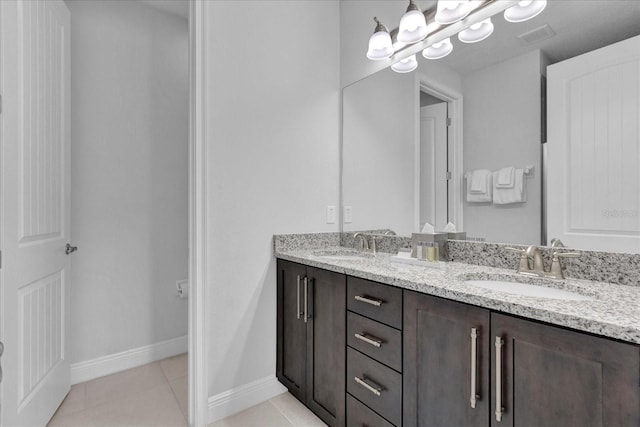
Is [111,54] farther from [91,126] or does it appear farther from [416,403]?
[416,403]

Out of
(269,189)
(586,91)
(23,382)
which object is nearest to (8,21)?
(269,189)

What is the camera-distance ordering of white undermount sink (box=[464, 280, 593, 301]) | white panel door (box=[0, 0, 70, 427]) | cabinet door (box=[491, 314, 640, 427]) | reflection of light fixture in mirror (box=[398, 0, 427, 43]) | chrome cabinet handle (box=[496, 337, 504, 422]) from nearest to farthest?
cabinet door (box=[491, 314, 640, 427]), chrome cabinet handle (box=[496, 337, 504, 422]), white undermount sink (box=[464, 280, 593, 301]), white panel door (box=[0, 0, 70, 427]), reflection of light fixture in mirror (box=[398, 0, 427, 43])

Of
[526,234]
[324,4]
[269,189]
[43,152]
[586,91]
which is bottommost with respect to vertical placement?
[526,234]

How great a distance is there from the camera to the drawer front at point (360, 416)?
128cm

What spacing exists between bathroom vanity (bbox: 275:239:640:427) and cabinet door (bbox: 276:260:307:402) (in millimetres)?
11

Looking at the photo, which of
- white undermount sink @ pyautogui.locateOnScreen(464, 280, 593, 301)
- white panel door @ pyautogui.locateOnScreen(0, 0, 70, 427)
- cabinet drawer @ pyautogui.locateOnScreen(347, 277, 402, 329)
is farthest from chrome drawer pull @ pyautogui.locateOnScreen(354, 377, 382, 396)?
white panel door @ pyautogui.locateOnScreen(0, 0, 70, 427)

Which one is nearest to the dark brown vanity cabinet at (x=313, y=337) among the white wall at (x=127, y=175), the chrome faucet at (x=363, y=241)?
the chrome faucet at (x=363, y=241)

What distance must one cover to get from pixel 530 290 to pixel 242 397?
5.00 ft

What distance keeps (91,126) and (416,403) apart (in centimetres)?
243

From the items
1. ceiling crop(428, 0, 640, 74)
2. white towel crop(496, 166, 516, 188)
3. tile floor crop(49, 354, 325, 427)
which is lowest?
tile floor crop(49, 354, 325, 427)

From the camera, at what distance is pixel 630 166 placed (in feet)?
3.60

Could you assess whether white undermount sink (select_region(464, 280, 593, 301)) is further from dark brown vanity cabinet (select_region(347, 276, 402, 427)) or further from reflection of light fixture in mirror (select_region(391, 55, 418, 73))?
reflection of light fixture in mirror (select_region(391, 55, 418, 73))

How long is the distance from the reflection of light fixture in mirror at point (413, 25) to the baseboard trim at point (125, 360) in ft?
8.28

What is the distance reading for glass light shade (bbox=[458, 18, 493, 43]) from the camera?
1.46 m
